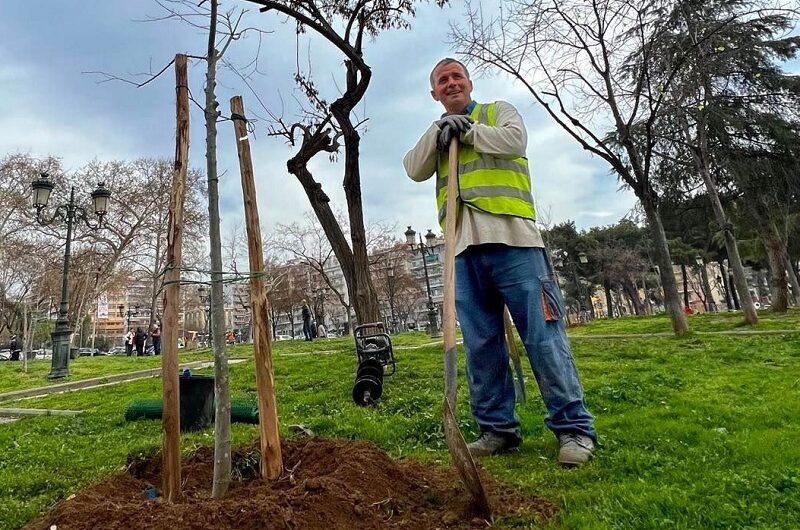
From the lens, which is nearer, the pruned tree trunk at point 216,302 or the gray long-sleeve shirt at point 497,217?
the pruned tree trunk at point 216,302

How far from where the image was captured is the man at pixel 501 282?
8.25ft

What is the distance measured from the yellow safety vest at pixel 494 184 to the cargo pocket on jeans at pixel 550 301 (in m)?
0.39

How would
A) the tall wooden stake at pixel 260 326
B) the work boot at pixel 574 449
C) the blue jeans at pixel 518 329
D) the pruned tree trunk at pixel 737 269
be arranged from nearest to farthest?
the tall wooden stake at pixel 260 326, the work boot at pixel 574 449, the blue jeans at pixel 518 329, the pruned tree trunk at pixel 737 269

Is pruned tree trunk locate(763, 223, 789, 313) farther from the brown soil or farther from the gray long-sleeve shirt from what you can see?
the brown soil

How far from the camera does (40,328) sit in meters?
46.4

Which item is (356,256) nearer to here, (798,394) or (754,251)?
(798,394)

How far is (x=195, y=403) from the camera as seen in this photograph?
14.2ft

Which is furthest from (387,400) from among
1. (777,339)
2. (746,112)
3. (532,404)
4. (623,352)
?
(746,112)

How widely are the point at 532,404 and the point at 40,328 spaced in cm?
5600

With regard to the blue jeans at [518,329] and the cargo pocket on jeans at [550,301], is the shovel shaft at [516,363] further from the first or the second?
the cargo pocket on jeans at [550,301]

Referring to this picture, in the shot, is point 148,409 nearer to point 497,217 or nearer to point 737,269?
point 497,217

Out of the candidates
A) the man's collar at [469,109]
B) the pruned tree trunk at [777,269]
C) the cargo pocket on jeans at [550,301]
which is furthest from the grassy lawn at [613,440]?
the pruned tree trunk at [777,269]

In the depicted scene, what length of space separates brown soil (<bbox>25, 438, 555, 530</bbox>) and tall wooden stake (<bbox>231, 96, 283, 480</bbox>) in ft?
0.41

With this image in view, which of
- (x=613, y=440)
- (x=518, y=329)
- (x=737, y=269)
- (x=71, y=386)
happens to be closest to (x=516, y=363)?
(x=613, y=440)
